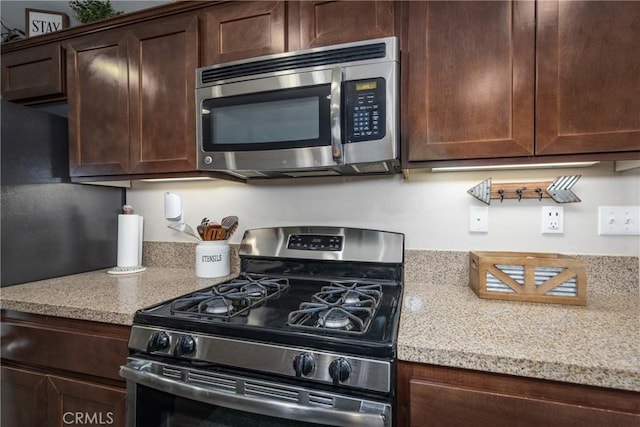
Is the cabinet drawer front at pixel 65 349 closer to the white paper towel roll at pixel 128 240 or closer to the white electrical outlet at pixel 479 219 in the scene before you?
the white paper towel roll at pixel 128 240

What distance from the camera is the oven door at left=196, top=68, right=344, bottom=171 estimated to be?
108 centimetres

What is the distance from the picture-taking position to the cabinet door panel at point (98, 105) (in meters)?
1.43

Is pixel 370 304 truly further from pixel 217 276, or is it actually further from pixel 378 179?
pixel 217 276

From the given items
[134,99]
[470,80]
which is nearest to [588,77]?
[470,80]

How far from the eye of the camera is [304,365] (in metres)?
0.76

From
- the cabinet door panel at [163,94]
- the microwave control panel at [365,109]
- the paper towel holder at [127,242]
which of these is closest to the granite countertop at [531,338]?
the microwave control panel at [365,109]

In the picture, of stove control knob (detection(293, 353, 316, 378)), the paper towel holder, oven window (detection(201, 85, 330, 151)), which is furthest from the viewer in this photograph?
the paper towel holder

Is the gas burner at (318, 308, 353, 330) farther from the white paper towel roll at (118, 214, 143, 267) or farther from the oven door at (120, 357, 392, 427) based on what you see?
the white paper towel roll at (118, 214, 143, 267)

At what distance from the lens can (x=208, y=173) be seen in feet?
4.51

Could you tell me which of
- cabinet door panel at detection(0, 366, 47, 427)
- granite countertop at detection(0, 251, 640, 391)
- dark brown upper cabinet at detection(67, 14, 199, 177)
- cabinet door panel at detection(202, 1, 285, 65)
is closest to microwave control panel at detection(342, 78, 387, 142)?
cabinet door panel at detection(202, 1, 285, 65)

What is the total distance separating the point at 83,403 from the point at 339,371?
961 millimetres

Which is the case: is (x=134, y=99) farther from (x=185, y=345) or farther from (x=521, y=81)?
(x=521, y=81)

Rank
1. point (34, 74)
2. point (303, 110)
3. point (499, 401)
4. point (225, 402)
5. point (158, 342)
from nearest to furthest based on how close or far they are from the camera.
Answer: point (499, 401), point (225, 402), point (158, 342), point (303, 110), point (34, 74)

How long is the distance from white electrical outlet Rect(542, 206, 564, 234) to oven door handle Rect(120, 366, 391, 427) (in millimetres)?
1013
